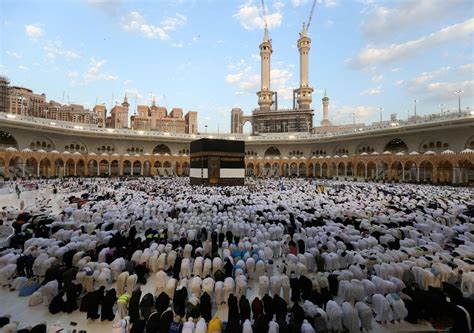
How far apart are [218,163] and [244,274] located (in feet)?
63.5

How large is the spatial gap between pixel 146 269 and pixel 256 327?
3.55m

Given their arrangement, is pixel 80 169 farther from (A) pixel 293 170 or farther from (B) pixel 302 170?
(B) pixel 302 170

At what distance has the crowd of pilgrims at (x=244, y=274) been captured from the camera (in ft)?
14.9

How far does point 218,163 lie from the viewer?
2545 cm

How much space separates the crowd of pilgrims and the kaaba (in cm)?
1456

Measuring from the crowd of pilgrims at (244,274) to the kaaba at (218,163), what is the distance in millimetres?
14555

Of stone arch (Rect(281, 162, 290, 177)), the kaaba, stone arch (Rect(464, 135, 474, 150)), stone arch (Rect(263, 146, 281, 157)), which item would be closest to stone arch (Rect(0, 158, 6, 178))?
the kaaba

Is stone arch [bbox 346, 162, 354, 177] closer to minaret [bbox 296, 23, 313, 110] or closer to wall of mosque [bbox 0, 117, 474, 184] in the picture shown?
wall of mosque [bbox 0, 117, 474, 184]

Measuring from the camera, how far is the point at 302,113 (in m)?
56.8

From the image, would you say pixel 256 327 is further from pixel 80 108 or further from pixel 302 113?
pixel 80 108

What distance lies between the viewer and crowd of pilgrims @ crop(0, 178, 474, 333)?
14.9 feet

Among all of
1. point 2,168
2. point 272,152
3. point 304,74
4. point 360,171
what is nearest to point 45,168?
point 2,168

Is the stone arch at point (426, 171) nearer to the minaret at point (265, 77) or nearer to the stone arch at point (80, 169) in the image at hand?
the minaret at point (265, 77)

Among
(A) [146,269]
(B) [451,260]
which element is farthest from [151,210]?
(B) [451,260]
